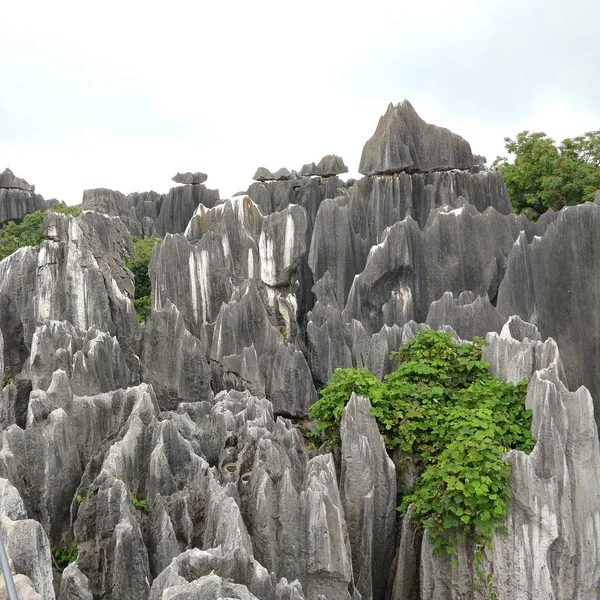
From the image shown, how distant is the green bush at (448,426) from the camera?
8.39 m

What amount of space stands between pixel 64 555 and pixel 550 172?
80.3 ft

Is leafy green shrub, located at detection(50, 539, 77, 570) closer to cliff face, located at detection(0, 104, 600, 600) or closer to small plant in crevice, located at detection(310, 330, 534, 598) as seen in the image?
cliff face, located at detection(0, 104, 600, 600)

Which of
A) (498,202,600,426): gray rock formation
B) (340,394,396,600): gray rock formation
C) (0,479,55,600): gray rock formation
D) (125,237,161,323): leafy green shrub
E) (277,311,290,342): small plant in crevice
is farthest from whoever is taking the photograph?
(125,237,161,323): leafy green shrub

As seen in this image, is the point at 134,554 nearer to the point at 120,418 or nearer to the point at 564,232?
the point at 120,418

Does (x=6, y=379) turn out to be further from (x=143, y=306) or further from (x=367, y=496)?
(x=367, y=496)

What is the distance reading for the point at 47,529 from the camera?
28.3 ft

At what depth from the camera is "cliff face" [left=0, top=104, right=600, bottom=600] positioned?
765 centimetres

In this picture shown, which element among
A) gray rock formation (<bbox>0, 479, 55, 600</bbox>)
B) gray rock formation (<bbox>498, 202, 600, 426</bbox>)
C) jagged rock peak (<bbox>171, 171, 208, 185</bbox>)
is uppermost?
jagged rock peak (<bbox>171, 171, 208, 185</bbox>)

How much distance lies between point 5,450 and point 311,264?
12.9 metres

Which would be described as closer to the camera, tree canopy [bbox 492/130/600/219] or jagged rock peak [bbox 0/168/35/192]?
tree canopy [bbox 492/130/600/219]

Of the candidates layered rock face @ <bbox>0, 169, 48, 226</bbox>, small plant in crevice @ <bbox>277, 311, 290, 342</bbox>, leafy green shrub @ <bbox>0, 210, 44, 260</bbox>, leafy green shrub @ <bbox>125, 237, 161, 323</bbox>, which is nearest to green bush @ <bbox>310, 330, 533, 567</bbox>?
small plant in crevice @ <bbox>277, 311, 290, 342</bbox>

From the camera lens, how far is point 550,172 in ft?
89.6

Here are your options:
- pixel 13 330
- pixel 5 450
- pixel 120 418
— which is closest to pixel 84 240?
pixel 13 330

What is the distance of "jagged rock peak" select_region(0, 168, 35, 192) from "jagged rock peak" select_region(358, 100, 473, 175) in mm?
27092
